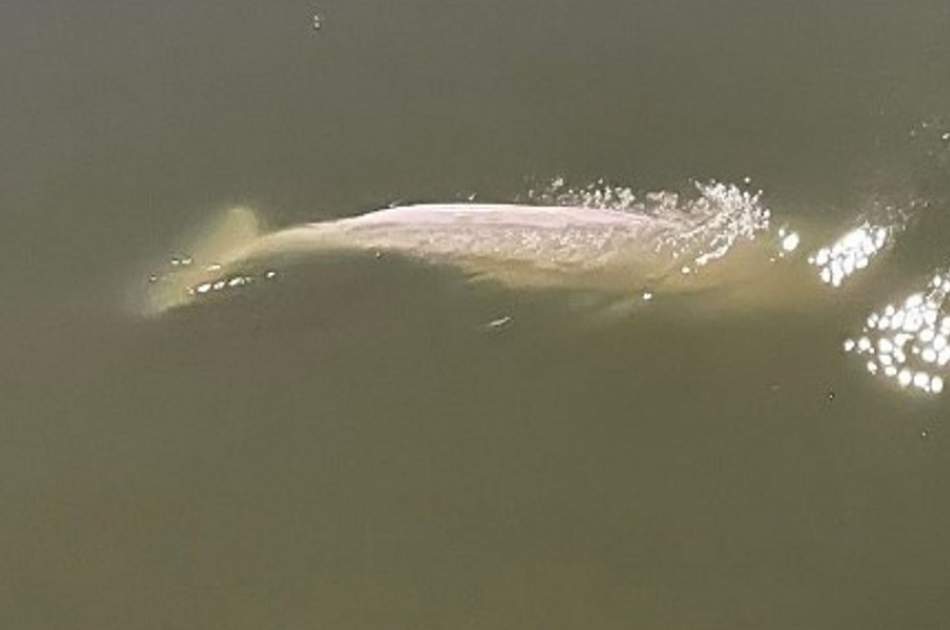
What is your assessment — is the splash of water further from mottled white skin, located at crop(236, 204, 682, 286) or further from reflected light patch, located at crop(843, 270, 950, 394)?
reflected light patch, located at crop(843, 270, 950, 394)

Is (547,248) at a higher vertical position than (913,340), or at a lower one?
higher

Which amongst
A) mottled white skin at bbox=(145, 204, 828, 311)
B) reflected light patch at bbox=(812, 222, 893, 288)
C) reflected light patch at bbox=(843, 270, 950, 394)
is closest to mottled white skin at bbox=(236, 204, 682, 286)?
mottled white skin at bbox=(145, 204, 828, 311)

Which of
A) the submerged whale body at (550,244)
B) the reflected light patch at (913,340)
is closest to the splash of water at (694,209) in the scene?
the submerged whale body at (550,244)

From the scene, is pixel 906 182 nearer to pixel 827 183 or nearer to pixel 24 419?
pixel 827 183

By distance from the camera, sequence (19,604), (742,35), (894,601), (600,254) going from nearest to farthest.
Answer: (894,601) < (19,604) < (600,254) < (742,35)

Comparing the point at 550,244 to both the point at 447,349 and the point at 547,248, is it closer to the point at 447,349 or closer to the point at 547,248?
the point at 547,248

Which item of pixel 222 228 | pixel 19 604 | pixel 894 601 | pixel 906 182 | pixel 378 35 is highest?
pixel 378 35

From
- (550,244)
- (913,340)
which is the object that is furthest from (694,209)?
(913,340)

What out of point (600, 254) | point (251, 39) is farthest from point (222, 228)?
point (600, 254)
